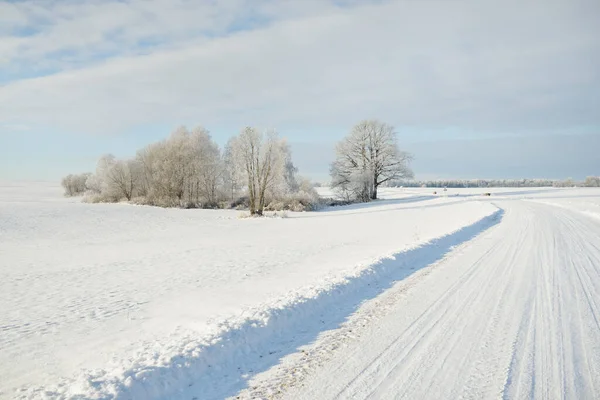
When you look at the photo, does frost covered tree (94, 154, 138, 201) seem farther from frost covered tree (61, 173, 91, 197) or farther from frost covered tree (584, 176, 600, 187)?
frost covered tree (584, 176, 600, 187)

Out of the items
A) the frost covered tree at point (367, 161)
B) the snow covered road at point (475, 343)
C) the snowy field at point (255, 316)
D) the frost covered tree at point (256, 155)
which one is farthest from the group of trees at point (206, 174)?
the snow covered road at point (475, 343)

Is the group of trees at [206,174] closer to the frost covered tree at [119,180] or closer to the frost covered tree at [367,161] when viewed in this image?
the frost covered tree at [119,180]

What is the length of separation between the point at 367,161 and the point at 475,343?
51.9 meters

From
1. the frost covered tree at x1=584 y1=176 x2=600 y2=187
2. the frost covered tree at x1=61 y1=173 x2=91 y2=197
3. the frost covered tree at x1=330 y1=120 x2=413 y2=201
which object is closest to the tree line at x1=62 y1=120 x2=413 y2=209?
the frost covered tree at x1=330 y1=120 x2=413 y2=201

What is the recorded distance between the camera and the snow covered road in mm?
4039

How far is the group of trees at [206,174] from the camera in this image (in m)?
37.5

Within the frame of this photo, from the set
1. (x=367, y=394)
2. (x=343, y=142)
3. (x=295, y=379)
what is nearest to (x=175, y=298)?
(x=295, y=379)

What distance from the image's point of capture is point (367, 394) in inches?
155

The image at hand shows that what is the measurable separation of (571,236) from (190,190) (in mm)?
42738

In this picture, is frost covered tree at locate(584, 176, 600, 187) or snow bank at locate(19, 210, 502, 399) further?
frost covered tree at locate(584, 176, 600, 187)

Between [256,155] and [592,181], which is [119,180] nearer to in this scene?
[256,155]

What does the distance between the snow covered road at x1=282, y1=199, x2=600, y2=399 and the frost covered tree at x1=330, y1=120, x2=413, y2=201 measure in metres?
45.1

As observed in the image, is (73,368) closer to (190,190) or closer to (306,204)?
(306,204)

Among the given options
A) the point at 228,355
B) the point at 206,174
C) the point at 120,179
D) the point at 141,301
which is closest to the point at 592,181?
the point at 206,174
